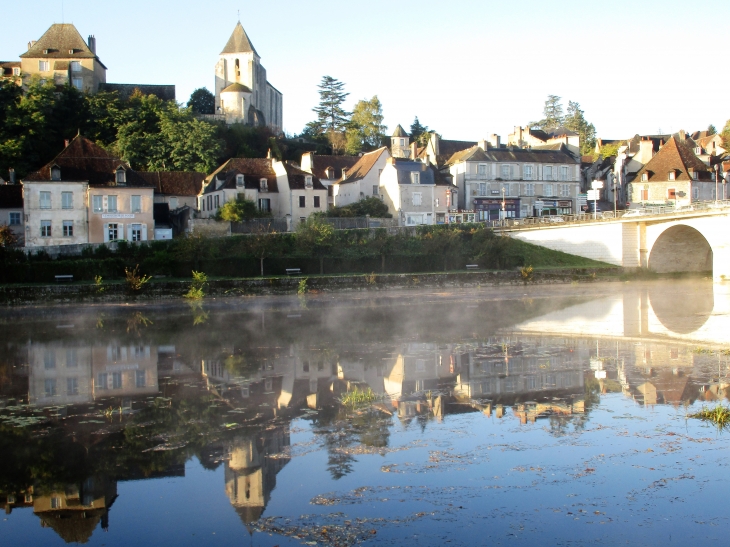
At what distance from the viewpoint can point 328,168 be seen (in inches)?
2279

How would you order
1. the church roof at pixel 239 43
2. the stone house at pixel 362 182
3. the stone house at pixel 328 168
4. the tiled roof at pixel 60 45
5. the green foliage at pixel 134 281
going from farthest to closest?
the church roof at pixel 239 43 → the tiled roof at pixel 60 45 → the stone house at pixel 328 168 → the stone house at pixel 362 182 → the green foliage at pixel 134 281

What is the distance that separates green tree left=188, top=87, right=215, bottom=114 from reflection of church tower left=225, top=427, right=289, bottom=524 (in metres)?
74.9

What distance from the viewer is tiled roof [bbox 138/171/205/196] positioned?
53.6m

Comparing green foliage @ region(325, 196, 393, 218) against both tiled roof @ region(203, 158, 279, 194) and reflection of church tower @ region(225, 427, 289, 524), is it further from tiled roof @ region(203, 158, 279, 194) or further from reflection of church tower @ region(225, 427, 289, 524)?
reflection of church tower @ region(225, 427, 289, 524)

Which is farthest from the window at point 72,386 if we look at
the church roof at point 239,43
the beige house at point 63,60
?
the church roof at point 239,43

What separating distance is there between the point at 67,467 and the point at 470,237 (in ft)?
128

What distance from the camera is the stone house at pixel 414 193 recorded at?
5359cm

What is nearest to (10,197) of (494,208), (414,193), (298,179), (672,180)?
(298,179)

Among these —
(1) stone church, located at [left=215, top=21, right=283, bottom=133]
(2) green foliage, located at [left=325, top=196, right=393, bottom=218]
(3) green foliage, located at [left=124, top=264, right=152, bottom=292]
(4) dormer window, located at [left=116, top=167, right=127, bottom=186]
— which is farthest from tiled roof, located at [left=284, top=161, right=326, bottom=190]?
(1) stone church, located at [left=215, top=21, right=283, bottom=133]

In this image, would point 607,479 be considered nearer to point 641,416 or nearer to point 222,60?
point 641,416

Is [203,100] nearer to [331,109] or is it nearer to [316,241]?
[331,109]

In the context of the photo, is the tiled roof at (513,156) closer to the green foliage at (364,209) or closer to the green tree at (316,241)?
the green foliage at (364,209)

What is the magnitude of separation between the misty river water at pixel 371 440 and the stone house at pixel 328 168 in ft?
125

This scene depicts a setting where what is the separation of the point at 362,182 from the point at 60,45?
37355 mm
